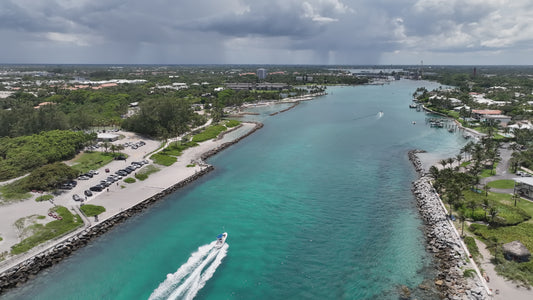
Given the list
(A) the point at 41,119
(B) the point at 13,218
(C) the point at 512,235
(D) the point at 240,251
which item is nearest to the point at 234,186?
(D) the point at 240,251

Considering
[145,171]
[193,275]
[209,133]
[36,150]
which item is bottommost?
[193,275]

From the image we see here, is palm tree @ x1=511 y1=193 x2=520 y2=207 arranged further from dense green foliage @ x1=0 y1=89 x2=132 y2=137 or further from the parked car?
dense green foliage @ x1=0 y1=89 x2=132 y2=137

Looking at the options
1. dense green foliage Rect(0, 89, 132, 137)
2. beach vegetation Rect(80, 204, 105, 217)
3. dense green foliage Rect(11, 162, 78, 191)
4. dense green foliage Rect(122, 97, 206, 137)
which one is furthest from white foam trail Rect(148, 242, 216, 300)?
dense green foliage Rect(0, 89, 132, 137)

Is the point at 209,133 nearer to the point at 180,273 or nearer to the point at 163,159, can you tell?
the point at 163,159

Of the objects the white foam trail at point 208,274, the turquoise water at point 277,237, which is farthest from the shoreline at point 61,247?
the white foam trail at point 208,274

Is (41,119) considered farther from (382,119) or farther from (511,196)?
(382,119)

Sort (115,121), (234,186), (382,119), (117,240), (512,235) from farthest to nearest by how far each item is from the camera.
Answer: (382,119), (115,121), (234,186), (117,240), (512,235)

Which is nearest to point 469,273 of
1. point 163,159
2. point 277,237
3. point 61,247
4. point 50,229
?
point 277,237
